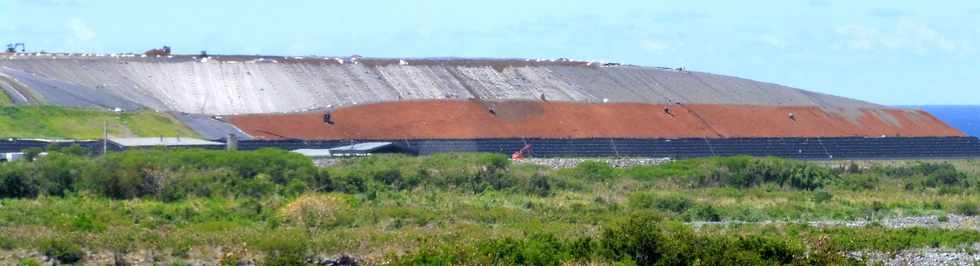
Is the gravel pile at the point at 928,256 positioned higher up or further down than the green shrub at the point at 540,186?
A: further down

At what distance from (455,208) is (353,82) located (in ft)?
127

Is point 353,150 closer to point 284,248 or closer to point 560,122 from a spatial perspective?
point 560,122

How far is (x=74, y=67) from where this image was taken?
76188 millimetres

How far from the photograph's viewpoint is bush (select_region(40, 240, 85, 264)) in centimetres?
3066

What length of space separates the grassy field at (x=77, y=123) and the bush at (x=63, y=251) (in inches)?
1209

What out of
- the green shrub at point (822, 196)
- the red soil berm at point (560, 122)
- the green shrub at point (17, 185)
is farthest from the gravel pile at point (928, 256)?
the red soil berm at point (560, 122)

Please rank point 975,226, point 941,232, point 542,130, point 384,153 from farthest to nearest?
point 542,130
point 384,153
point 975,226
point 941,232

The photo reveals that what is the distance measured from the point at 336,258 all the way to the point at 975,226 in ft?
54.9

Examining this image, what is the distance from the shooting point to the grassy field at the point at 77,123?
204ft

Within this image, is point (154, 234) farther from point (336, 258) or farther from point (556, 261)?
point (556, 261)

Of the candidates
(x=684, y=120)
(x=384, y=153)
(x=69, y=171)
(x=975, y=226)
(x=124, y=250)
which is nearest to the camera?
(x=124, y=250)

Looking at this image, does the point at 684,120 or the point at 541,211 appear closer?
the point at 541,211

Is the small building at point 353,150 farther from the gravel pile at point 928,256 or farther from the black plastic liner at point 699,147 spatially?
the gravel pile at point 928,256

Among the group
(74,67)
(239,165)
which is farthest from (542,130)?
(239,165)
